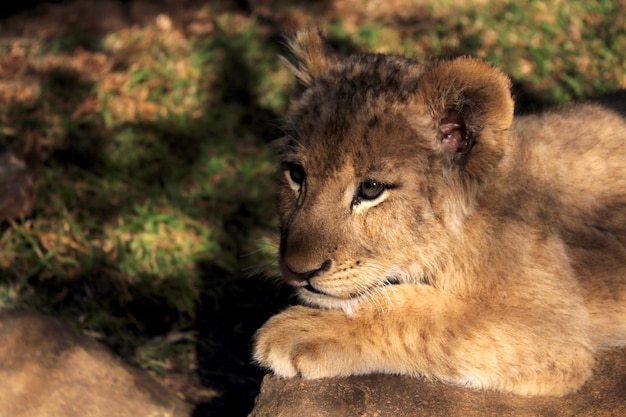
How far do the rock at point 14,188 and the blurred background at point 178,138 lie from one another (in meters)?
0.02

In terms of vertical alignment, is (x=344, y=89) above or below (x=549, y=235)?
above

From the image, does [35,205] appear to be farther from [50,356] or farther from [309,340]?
[309,340]

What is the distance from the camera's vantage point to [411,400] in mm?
3412

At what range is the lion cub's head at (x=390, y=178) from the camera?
11.2 ft

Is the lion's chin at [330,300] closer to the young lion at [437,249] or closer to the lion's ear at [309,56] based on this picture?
the young lion at [437,249]

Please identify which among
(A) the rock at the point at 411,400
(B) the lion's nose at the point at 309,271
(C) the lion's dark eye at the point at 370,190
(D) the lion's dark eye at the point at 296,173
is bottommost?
(A) the rock at the point at 411,400

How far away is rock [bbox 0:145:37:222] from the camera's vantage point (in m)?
6.18

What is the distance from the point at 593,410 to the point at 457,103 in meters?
1.40

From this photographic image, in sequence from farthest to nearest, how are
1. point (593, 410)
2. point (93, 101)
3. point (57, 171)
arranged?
point (93, 101)
point (57, 171)
point (593, 410)

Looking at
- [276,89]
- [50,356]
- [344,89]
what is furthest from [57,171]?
[344,89]

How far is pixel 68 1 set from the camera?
8883 mm

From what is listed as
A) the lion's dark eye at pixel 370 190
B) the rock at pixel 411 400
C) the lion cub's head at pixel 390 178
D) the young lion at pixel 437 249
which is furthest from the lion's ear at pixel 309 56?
the rock at pixel 411 400

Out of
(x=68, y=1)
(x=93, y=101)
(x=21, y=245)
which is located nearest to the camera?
(x=21, y=245)

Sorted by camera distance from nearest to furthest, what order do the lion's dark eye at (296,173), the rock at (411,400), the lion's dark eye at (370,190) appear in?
the rock at (411,400), the lion's dark eye at (370,190), the lion's dark eye at (296,173)
